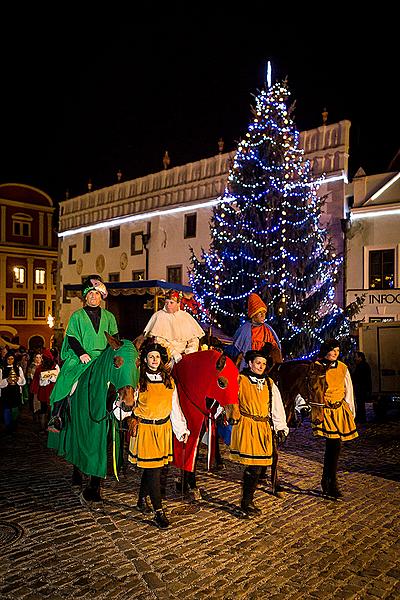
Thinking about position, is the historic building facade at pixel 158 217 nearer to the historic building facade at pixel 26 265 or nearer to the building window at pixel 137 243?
the building window at pixel 137 243

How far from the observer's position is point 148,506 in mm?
7000

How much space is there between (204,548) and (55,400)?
2726 millimetres

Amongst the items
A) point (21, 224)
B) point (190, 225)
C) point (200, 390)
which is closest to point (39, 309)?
point (21, 224)

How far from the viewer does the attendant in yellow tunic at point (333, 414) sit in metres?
7.54

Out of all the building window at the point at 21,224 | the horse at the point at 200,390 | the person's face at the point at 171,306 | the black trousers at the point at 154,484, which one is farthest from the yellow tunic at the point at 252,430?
the building window at the point at 21,224

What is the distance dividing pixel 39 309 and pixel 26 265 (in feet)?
12.2

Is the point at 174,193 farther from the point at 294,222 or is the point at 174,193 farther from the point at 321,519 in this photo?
the point at 321,519

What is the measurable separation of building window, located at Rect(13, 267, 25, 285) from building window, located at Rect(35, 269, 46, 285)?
1.12 m

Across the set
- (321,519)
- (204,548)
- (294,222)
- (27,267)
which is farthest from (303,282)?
(27,267)

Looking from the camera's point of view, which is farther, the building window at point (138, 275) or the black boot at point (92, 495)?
the building window at point (138, 275)

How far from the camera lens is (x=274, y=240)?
18297 millimetres

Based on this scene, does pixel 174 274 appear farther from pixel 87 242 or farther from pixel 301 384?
pixel 301 384

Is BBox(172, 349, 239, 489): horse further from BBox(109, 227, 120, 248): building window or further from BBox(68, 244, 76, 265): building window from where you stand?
BBox(68, 244, 76, 265): building window

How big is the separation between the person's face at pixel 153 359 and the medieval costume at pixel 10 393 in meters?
7.13
